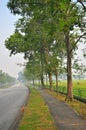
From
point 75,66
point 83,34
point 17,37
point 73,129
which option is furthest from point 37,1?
point 17,37

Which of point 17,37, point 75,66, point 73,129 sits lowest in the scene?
point 73,129

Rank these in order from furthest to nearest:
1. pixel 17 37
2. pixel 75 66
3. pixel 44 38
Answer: pixel 17 37
pixel 44 38
pixel 75 66

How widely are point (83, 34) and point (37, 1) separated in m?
5.82

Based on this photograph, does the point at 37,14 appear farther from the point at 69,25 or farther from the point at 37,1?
the point at 69,25

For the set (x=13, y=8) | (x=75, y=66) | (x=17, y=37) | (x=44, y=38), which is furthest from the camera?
(x=17, y=37)

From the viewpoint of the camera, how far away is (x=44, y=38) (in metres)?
52.7

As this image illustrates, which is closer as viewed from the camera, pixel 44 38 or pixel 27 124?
pixel 27 124

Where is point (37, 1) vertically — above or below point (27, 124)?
above

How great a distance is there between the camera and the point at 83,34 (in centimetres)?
3170

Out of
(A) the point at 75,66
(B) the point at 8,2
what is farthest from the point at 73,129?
(A) the point at 75,66

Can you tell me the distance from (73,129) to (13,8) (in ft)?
79.8

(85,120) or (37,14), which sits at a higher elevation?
(37,14)

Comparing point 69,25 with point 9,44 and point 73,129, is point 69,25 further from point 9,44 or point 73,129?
point 9,44

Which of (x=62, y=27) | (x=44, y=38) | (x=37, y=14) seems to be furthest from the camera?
(x=44, y=38)
